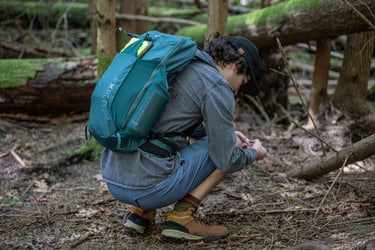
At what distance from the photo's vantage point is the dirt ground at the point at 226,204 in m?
3.51

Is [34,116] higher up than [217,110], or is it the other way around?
[217,110]

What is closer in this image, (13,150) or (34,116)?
(13,150)

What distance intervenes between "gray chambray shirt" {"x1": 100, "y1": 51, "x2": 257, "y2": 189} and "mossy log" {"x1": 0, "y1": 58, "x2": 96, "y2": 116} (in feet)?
11.9

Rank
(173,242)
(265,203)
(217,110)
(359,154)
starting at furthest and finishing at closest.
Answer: (265,203) → (359,154) → (173,242) → (217,110)

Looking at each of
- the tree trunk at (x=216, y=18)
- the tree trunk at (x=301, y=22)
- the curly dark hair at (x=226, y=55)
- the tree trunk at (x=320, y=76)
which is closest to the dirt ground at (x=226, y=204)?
the tree trunk at (x=320, y=76)

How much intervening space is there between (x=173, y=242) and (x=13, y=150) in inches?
125

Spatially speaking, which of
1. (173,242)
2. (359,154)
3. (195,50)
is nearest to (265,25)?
(359,154)

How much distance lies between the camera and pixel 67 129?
22.5 ft

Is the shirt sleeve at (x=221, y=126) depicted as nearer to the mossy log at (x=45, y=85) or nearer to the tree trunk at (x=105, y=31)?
the tree trunk at (x=105, y=31)

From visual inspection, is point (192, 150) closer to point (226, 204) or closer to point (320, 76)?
point (226, 204)

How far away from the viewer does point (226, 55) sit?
10.9ft

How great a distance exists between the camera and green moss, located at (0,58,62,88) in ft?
21.6

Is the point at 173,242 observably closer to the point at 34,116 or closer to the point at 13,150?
the point at 13,150

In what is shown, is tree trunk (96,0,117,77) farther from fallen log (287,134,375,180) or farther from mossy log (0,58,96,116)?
A: fallen log (287,134,375,180)
